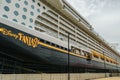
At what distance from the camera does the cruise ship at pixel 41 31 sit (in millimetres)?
18641

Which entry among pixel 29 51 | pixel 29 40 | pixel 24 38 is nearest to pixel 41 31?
pixel 29 40

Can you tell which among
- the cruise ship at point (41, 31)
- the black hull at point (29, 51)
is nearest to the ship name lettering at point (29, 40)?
the cruise ship at point (41, 31)

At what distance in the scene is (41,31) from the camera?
35.8m

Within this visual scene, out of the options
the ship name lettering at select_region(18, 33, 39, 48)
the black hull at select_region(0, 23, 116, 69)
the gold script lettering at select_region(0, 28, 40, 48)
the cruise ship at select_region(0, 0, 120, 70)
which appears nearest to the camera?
the gold script lettering at select_region(0, 28, 40, 48)

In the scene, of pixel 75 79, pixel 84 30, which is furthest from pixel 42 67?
pixel 84 30

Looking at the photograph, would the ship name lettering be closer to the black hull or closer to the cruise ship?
the cruise ship

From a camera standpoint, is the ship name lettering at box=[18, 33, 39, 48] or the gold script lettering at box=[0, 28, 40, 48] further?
the ship name lettering at box=[18, 33, 39, 48]

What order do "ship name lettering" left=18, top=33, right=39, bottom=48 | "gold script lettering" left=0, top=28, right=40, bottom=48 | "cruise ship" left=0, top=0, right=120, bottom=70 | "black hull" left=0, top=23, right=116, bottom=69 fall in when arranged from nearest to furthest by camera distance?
1. "gold script lettering" left=0, top=28, right=40, bottom=48
2. "black hull" left=0, top=23, right=116, bottom=69
3. "cruise ship" left=0, top=0, right=120, bottom=70
4. "ship name lettering" left=18, top=33, right=39, bottom=48

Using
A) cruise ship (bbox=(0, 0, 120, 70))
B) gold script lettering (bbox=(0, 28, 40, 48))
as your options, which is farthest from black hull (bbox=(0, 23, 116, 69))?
gold script lettering (bbox=(0, 28, 40, 48))

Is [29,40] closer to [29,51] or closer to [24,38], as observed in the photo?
[24,38]

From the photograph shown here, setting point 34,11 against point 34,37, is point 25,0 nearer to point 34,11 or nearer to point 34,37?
point 34,11

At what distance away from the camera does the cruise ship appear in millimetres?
18641

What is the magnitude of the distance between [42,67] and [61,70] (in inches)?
242

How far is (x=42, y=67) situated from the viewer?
23938 millimetres
